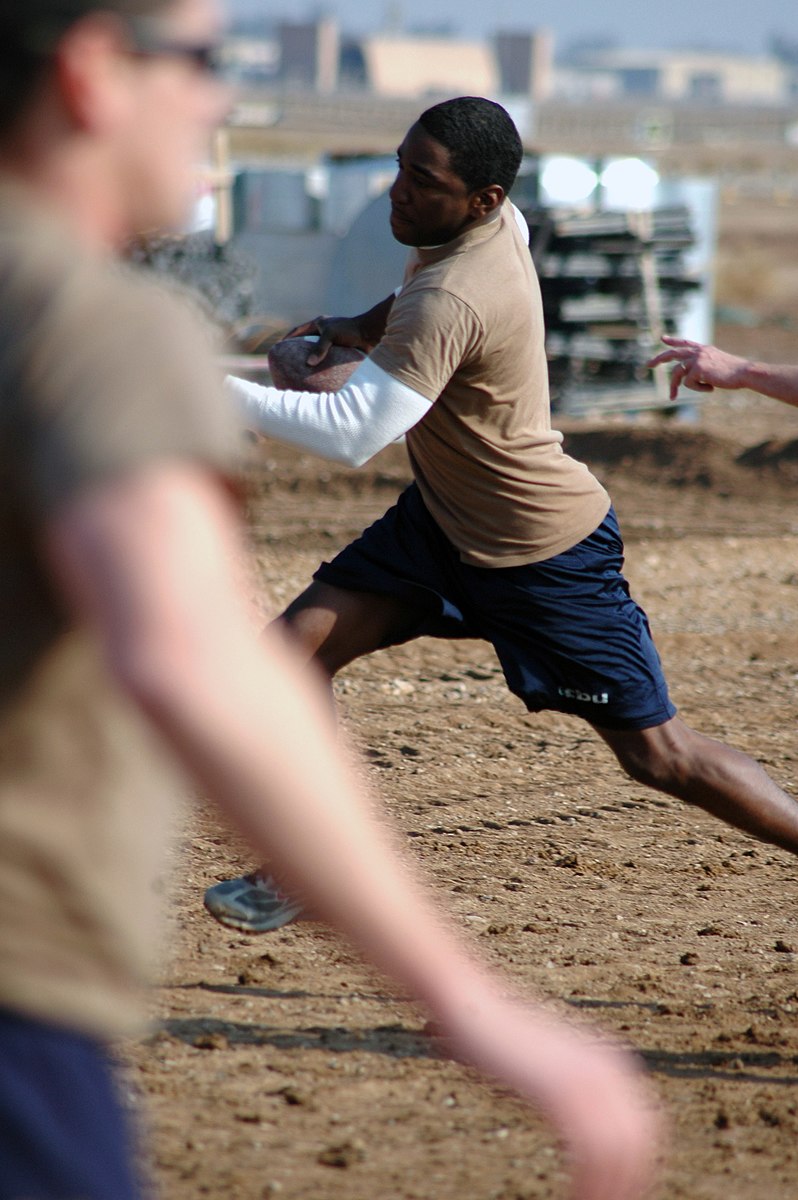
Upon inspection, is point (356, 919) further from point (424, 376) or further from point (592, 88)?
point (592, 88)

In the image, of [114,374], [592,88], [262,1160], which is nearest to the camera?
[114,374]

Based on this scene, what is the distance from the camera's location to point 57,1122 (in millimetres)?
1314

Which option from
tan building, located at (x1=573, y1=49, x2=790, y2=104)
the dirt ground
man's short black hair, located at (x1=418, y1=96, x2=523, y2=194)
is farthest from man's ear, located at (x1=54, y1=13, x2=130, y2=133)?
tan building, located at (x1=573, y1=49, x2=790, y2=104)

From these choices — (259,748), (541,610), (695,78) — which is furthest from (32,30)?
(695,78)

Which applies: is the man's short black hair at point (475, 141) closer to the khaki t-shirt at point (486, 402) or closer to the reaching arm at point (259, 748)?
the khaki t-shirt at point (486, 402)

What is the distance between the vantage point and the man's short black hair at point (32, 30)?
1254 mm

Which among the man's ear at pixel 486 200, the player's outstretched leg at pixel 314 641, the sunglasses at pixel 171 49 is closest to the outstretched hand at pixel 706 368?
the man's ear at pixel 486 200

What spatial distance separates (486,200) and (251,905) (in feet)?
5.67

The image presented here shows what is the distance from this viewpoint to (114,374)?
120cm

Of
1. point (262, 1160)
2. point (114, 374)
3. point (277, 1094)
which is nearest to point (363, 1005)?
point (277, 1094)

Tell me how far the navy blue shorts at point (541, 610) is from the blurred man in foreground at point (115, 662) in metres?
2.31

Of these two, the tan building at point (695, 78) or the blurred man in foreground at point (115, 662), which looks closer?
the blurred man in foreground at point (115, 662)

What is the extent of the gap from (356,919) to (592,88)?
185 meters

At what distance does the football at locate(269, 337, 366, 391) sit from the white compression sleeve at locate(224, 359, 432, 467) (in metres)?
A: 0.45
